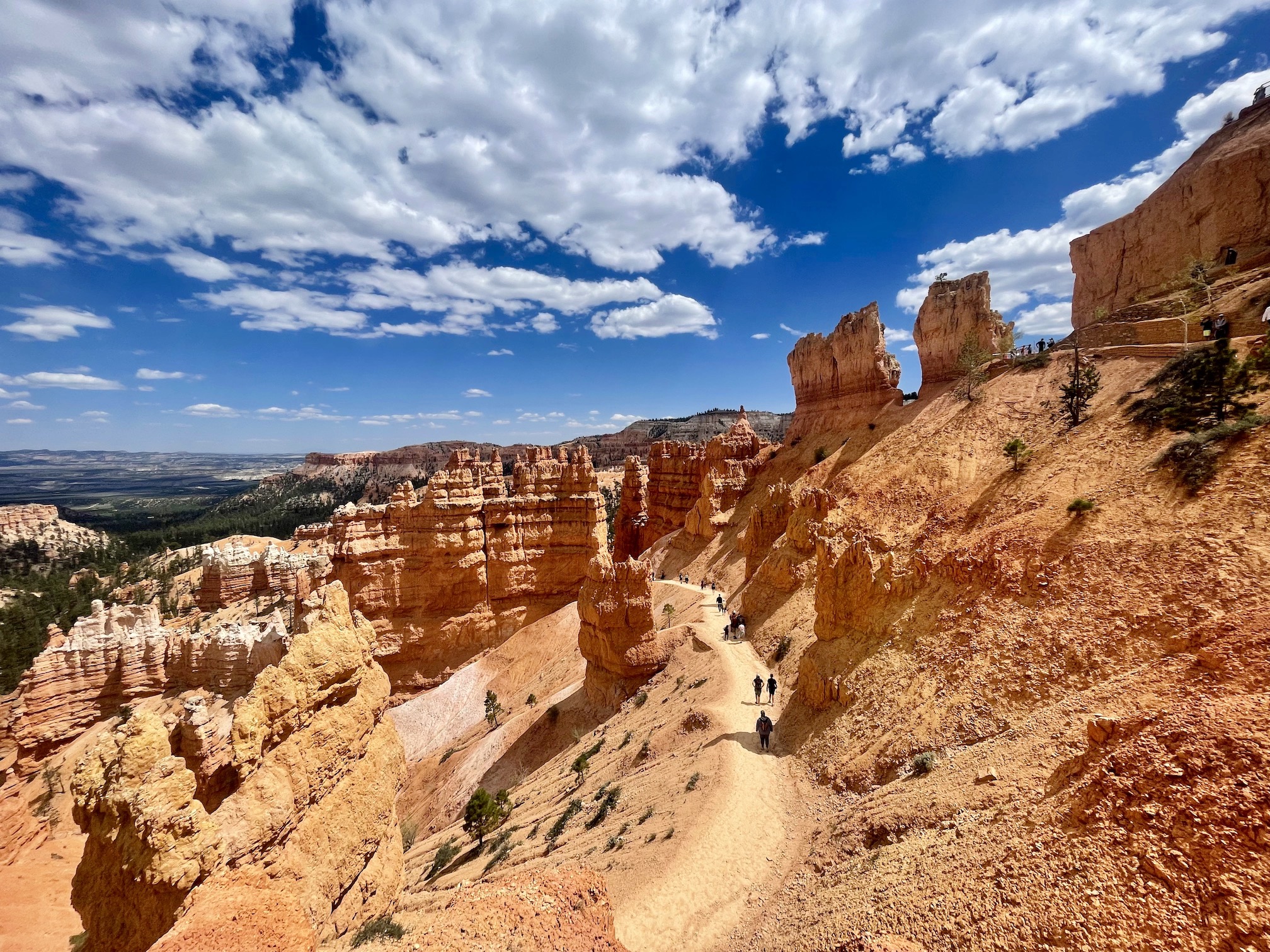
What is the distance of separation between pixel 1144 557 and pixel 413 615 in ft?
115

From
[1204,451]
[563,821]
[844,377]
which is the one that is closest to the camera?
[1204,451]

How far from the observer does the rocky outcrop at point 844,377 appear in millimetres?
41969

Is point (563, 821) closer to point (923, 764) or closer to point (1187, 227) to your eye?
point (923, 764)

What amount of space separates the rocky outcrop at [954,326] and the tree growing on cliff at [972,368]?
0.51 m

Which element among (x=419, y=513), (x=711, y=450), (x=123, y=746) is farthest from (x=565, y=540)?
(x=123, y=746)

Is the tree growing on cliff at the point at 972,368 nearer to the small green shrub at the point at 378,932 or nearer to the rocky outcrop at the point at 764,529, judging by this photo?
the rocky outcrop at the point at 764,529

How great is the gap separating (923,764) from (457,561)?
28.5m

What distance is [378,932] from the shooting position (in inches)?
371

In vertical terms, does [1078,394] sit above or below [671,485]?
above

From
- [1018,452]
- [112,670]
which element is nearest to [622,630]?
[1018,452]

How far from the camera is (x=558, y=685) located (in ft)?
95.6

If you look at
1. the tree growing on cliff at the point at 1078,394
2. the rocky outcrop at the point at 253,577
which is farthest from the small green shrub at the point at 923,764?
the rocky outcrop at the point at 253,577

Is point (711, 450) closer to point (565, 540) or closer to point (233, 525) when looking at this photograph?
point (565, 540)

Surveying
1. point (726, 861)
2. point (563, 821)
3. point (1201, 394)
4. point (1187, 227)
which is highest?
point (1187, 227)
